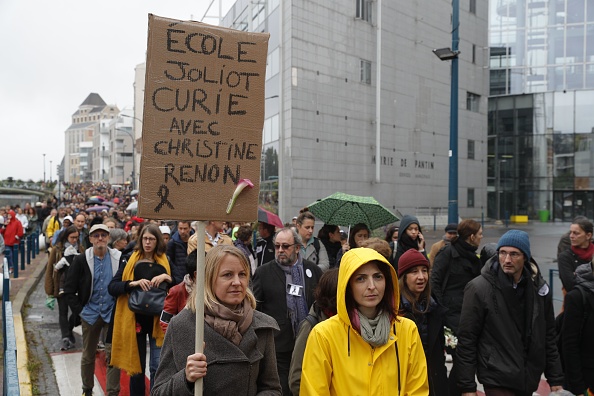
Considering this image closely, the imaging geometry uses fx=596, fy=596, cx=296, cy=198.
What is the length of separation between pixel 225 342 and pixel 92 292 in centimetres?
419

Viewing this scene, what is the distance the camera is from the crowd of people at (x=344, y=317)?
3.21m

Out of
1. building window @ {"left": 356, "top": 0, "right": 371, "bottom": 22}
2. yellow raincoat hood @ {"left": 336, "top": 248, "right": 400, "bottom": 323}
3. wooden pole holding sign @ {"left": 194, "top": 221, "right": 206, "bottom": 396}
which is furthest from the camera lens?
building window @ {"left": 356, "top": 0, "right": 371, "bottom": 22}

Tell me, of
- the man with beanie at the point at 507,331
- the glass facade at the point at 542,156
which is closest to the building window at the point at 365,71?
the glass facade at the point at 542,156

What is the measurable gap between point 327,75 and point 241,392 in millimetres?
28558

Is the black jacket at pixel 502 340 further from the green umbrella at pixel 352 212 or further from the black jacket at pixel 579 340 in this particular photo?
the green umbrella at pixel 352 212

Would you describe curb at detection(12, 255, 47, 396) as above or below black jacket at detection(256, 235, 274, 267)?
below

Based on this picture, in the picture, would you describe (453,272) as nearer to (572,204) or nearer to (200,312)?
(200,312)

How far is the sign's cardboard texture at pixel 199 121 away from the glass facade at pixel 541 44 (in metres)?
43.4

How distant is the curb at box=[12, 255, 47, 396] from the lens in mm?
7142

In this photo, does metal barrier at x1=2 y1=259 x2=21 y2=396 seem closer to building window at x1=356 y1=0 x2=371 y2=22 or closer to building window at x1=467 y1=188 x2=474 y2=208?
building window at x1=356 y1=0 x2=371 y2=22

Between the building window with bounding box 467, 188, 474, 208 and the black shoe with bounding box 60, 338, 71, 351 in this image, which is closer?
the black shoe with bounding box 60, 338, 71, 351

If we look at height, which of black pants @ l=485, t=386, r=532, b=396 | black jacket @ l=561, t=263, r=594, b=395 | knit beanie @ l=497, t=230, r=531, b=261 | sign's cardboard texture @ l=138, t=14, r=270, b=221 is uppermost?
sign's cardboard texture @ l=138, t=14, r=270, b=221

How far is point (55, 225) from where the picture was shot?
57.5ft

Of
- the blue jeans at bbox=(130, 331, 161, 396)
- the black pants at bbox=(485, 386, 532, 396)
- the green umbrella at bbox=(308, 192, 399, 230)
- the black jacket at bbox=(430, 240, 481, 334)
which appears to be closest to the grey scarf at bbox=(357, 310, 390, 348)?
the black pants at bbox=(485, 386, 532, 396)
